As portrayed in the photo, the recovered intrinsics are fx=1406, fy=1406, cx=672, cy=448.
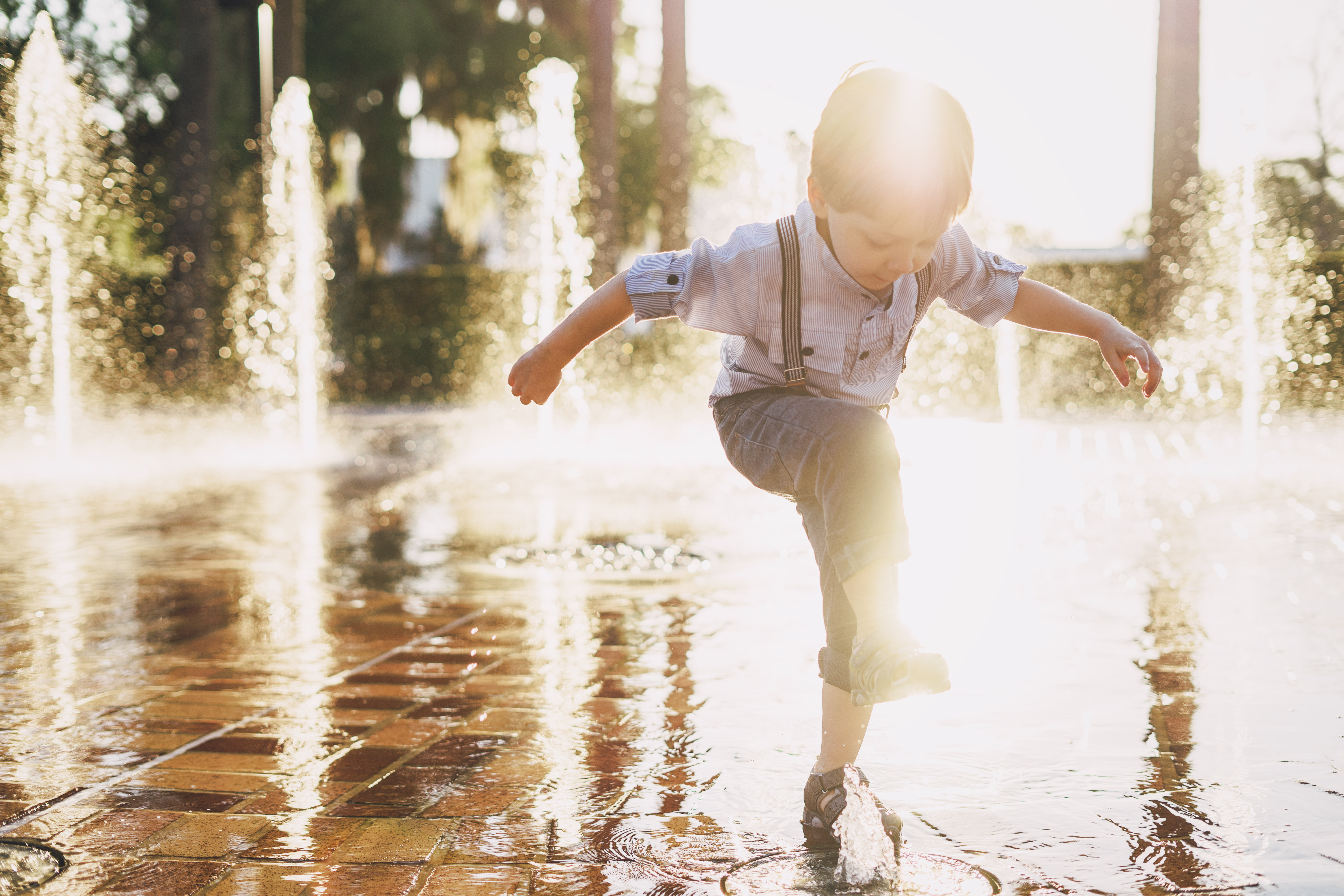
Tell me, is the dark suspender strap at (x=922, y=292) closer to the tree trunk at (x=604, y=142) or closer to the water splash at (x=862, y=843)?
the water splash at (x=862, y=843)

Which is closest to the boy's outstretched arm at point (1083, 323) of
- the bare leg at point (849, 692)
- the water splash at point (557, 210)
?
the bare leg at point (849, 692)

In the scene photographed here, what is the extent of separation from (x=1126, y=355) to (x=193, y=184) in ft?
56.1

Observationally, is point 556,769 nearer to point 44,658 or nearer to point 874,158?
point 874,158

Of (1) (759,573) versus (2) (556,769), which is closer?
(2) (556,769)

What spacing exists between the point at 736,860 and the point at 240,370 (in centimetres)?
1879

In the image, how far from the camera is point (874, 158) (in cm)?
224

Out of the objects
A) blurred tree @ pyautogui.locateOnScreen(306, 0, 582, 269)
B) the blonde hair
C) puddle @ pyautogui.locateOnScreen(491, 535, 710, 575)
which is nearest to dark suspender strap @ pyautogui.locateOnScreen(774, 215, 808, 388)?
the blonde hair

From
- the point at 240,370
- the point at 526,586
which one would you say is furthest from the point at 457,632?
the point at 240,370

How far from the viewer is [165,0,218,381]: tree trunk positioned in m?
18.0

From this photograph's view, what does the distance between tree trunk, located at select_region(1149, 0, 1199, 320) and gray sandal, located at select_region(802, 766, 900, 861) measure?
1407cm

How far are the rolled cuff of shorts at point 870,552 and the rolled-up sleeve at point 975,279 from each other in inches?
19.8

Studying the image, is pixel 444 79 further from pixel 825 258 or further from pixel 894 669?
pixel 894 669

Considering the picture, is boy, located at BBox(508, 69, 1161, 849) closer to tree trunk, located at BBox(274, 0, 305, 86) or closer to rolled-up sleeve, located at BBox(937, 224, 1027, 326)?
rolled-up sleeve, located at BBox(937, 224, 1027, 326)

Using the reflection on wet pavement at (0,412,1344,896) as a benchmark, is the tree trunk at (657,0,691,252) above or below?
above
